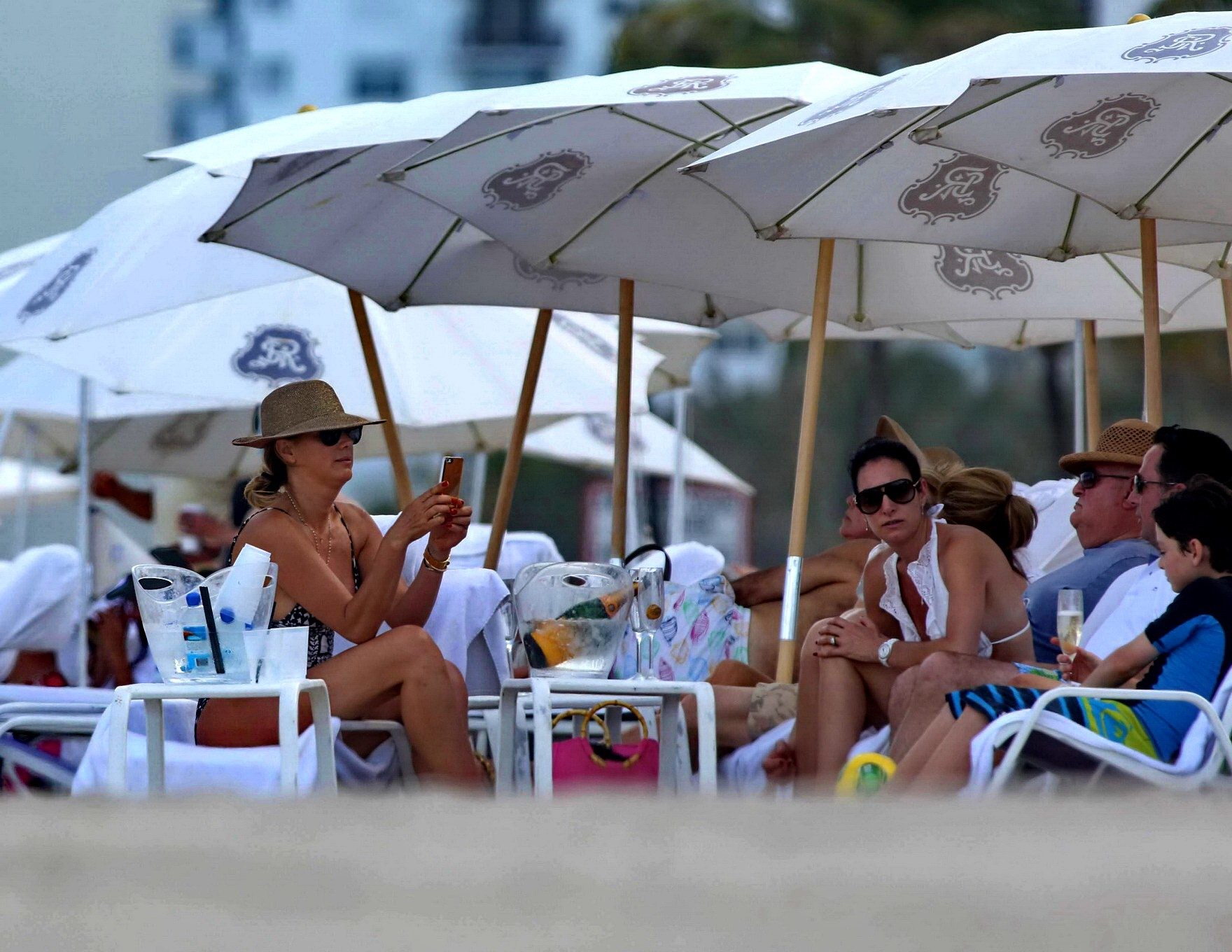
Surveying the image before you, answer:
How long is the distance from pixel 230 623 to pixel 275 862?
2.14 meters

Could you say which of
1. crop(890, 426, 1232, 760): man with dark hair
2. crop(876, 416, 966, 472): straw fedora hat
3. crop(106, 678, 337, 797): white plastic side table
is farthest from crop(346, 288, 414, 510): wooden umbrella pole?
crop(106, 678, 337, 797): white plastic side table

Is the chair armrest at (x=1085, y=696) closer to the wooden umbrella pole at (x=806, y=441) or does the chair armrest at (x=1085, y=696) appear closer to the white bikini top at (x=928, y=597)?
the white bikini top at (x=928, y=597)

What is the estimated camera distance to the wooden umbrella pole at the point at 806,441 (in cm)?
514

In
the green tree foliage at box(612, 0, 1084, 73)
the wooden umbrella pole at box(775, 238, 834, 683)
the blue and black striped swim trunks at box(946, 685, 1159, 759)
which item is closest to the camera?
the blue and black striped swim trunks at box(946, 685, 1159, 759)

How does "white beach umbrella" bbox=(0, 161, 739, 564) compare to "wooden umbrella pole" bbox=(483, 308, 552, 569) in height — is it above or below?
above

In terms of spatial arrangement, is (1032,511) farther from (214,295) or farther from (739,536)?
(739,536)

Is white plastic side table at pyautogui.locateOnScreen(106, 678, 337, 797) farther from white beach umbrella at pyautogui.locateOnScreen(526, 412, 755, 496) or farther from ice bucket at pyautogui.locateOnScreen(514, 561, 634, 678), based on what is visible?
white beach umbrella at pyautogui.locateOnScreen(526, 412, 755, 496)

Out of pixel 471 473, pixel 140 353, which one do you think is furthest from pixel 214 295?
pixel 471 473

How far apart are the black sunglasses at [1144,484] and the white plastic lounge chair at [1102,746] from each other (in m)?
1.08

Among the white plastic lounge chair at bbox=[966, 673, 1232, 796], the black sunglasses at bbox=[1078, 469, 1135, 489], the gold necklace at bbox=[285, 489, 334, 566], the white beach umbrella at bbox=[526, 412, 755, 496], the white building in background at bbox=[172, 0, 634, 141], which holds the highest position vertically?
the white building in background at bbox=[172, 0, 634, 141]

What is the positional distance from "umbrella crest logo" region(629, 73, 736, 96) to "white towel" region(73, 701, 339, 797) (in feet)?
7.44

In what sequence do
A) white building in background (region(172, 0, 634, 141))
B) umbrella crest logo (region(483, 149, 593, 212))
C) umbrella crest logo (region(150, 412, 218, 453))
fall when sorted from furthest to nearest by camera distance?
white building in background (region(172, 0, 634, 141))
umbrella crest logo (region(150, 412, 218, 453))
umbrella crest logo (region(483, 149, 593, 212))

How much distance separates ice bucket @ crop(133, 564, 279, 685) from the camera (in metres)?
3.50

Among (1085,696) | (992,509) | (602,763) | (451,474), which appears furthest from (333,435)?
(1085,696)
